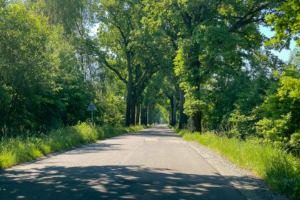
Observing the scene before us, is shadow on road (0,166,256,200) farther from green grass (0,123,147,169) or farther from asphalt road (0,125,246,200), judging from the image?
green grass (0,123,147,169)

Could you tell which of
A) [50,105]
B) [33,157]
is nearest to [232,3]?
[50,105]

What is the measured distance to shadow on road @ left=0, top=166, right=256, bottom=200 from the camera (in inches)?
200

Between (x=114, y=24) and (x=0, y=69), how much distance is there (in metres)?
20.8

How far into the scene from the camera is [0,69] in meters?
13.7

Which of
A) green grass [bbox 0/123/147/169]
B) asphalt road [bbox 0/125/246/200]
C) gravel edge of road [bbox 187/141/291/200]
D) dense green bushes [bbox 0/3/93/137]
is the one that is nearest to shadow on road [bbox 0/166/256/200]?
asphalt road [bbox 0/125/246/200]

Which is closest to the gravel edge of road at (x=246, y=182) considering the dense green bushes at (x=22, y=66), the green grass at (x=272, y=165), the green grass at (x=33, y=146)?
the green grass at (x=272, y=165)

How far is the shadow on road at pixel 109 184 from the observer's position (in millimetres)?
5090

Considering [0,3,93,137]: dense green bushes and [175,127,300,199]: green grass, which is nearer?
[175,127,300,199]: green grass

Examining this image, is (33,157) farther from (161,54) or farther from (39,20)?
(161,54)

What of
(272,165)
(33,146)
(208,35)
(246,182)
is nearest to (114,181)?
(246,182)

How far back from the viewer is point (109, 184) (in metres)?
5.85

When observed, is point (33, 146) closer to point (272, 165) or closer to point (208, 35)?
point (272, 165)

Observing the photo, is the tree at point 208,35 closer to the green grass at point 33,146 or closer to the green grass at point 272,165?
the green grass at point 33,146

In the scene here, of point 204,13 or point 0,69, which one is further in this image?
point 204,13
